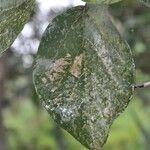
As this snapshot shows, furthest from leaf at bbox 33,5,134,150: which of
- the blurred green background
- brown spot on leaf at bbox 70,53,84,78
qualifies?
the blurred green background

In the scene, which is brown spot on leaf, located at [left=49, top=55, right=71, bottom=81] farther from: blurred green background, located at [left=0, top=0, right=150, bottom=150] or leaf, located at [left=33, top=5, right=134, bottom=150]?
blurred green background, located at [left=0, top=0, right=150, bottom=150]

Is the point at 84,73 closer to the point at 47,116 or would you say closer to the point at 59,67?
the point at 59,67

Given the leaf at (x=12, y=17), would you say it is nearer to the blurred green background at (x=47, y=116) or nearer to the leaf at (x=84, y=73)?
the leaf at (x=84, y=73)

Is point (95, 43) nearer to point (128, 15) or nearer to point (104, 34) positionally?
point (104, 34)

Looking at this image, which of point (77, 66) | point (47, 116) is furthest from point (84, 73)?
point (47, 116)

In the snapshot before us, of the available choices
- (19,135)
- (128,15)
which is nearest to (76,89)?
(128,15)

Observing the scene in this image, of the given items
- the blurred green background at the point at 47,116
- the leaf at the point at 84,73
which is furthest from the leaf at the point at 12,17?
the blurred green background at the point at 47,116
